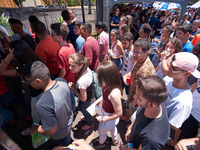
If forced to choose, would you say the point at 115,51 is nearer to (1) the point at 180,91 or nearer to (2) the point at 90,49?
(2) the point at 90,49

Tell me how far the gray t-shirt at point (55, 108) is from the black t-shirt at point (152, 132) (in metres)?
0.96

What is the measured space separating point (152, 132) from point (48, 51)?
2267 millimetres

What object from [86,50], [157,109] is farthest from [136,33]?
[157,109]

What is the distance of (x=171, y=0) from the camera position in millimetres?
5043

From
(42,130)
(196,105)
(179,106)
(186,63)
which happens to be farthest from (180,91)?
(42,130)

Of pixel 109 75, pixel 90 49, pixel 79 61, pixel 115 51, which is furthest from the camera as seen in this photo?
pixel 115 51

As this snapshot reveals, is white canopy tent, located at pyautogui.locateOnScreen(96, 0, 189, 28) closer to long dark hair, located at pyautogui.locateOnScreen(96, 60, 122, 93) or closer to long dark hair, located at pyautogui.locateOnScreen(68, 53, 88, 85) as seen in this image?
long dark hair, located at pyautogui.locateOnScreen(68, 53, 88, 85)

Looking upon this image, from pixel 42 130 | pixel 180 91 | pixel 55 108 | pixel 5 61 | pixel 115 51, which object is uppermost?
pixel 5 61

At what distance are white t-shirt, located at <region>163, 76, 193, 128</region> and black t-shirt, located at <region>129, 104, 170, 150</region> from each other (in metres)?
0.33

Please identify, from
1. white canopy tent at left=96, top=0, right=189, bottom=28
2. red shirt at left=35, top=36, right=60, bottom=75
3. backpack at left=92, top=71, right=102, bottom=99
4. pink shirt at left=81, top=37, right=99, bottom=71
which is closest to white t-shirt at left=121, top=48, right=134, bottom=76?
pink shirt at left=81, top=37, right=99, bottom=71

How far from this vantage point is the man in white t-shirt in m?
1.44

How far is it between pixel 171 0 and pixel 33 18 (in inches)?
215

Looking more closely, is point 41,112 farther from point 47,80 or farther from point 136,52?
Result: point 136,52

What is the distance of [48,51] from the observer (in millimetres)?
2408
